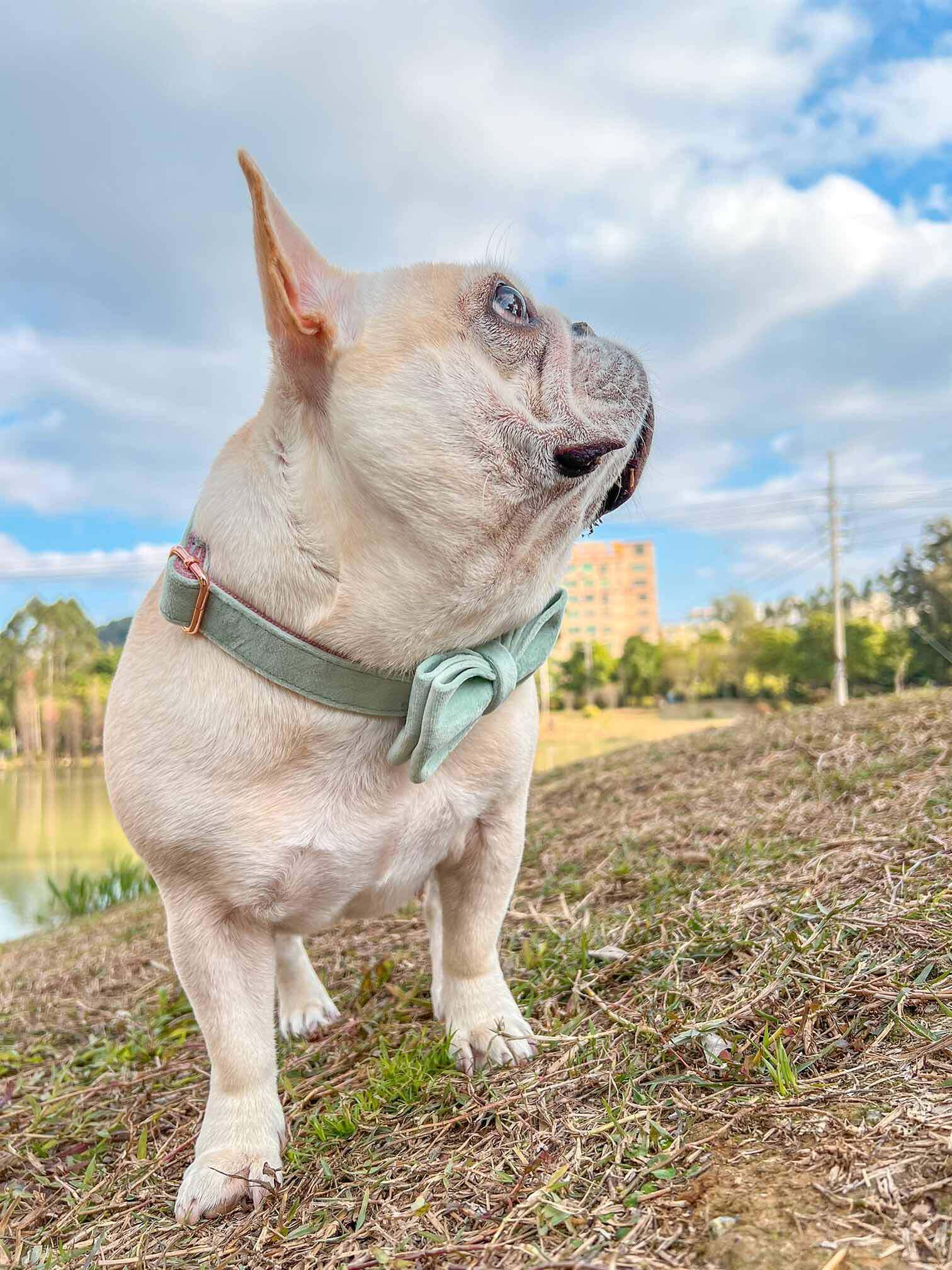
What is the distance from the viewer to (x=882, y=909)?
232 centimetres

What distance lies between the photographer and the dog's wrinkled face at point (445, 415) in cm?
174

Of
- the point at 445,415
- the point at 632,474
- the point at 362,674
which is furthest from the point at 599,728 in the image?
the point at 445,415

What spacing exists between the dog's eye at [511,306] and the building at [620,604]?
39464 millimetres

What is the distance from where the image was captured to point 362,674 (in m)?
1.92

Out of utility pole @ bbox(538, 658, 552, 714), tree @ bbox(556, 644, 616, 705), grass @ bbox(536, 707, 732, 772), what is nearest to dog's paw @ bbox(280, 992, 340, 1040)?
utility pole @ bbox(538, 658, 552, 714)

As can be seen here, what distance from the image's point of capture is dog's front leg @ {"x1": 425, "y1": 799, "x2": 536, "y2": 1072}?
7.63 ft

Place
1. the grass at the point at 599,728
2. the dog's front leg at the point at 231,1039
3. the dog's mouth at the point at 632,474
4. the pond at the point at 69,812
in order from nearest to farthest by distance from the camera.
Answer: the dog's front leg at the point at 231,1039
the dog's mouth at the point at 632,474
the pond at the point at 69,812
the grass at the point at 599,728

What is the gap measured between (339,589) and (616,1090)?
117 centimetres

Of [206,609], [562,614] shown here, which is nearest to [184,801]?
[206,609]

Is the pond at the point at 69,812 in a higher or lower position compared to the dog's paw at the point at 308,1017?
lower

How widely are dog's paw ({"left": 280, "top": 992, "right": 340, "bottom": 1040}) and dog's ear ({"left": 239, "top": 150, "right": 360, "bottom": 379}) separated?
2007 mm

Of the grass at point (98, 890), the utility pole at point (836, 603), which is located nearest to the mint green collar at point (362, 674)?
the grass at point (98, 890)

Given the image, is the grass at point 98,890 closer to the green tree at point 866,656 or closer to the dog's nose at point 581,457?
the dog's nose at point 581,457

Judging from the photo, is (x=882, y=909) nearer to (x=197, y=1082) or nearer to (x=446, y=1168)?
(x=446, y=1168)
